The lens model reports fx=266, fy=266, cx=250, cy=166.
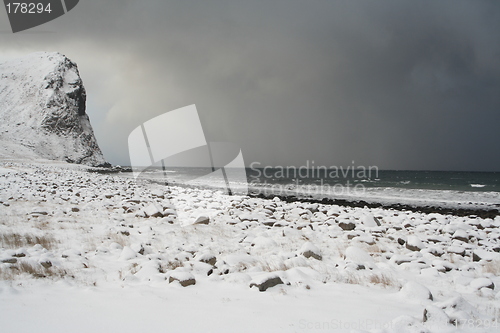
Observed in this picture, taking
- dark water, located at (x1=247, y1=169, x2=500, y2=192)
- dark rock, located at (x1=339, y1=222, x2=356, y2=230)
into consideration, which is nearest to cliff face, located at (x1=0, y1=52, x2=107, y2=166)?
dark water, located at (x1=247, y1=169, x2=500, y2=192)

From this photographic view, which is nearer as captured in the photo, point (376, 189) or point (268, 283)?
point (268, 283)

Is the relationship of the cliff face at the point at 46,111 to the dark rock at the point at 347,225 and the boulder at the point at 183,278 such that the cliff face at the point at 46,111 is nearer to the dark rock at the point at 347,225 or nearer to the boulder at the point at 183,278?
the dark rock at the point at 347,225

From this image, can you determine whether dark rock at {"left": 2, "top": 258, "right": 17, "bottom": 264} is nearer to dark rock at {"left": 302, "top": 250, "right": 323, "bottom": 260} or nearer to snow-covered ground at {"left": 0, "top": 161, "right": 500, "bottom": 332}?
snow-covered ground at {"left": 0, "top": 161, "right": 500, "bottom": 332}

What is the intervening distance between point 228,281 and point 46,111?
85089mm

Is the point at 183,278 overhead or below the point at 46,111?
below

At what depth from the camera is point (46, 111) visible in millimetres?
69000

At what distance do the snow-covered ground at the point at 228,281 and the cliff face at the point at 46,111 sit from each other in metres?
67.6

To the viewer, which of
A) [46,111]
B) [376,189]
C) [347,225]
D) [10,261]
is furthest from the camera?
[46,111]

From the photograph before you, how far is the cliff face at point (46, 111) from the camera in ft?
212

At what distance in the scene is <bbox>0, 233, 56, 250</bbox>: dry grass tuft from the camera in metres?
5.31

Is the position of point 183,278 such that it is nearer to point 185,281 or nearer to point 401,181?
point 185,281

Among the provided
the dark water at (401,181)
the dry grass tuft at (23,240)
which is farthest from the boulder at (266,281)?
the dark water at (401,181)

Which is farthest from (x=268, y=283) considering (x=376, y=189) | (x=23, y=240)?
(x=376, y=189)

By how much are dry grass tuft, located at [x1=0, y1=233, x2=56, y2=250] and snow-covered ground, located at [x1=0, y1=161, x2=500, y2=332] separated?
0.02m
